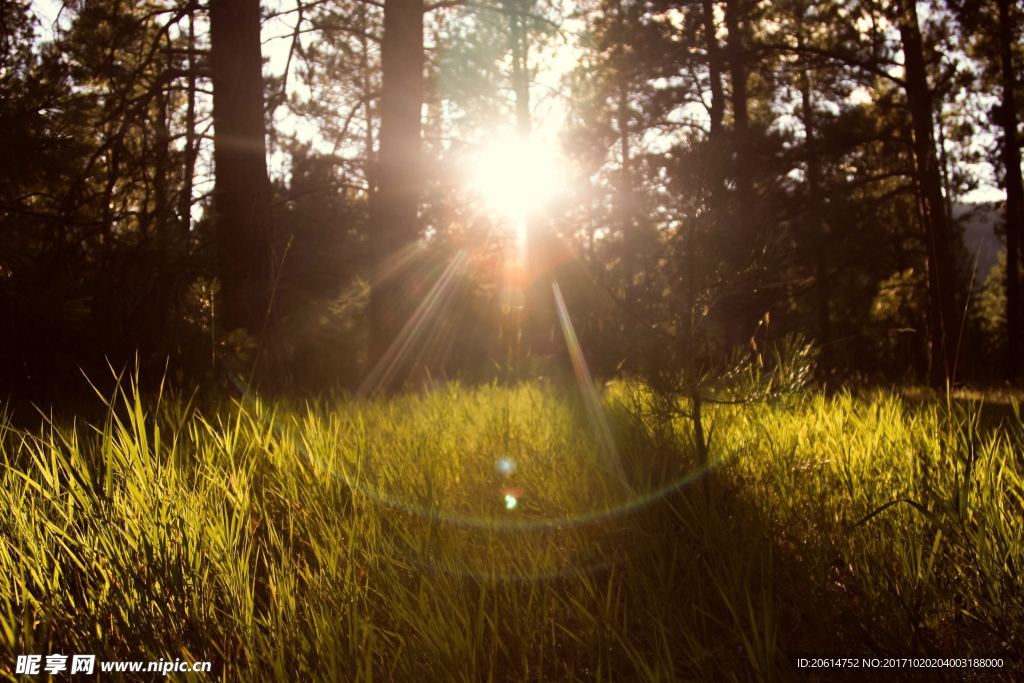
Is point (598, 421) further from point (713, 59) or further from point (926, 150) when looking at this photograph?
point (926, 150)

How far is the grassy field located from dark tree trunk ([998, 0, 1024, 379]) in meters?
11.7

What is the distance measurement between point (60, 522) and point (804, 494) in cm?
269

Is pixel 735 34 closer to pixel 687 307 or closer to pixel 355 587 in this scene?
pixel 687 307

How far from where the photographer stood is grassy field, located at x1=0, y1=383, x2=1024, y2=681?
148 cm

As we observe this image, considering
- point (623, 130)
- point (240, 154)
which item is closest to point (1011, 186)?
point (623, 130)

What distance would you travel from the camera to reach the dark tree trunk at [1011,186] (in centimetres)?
1153

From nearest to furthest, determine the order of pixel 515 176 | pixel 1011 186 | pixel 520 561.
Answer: pixel 520 561 → pixel 1011 186 → pixel 515 176

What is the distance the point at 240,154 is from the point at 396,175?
1644mm

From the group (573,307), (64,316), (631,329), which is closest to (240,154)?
(64,316)

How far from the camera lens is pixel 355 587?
5.41ft

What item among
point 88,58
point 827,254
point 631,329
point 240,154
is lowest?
point 631,329

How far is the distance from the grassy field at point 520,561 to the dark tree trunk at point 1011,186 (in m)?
11.7

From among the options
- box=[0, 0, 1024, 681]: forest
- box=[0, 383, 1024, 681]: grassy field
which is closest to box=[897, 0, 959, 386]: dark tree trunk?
box=[0, 0, 1024, 681]: forest

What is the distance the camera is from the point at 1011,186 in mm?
12367
